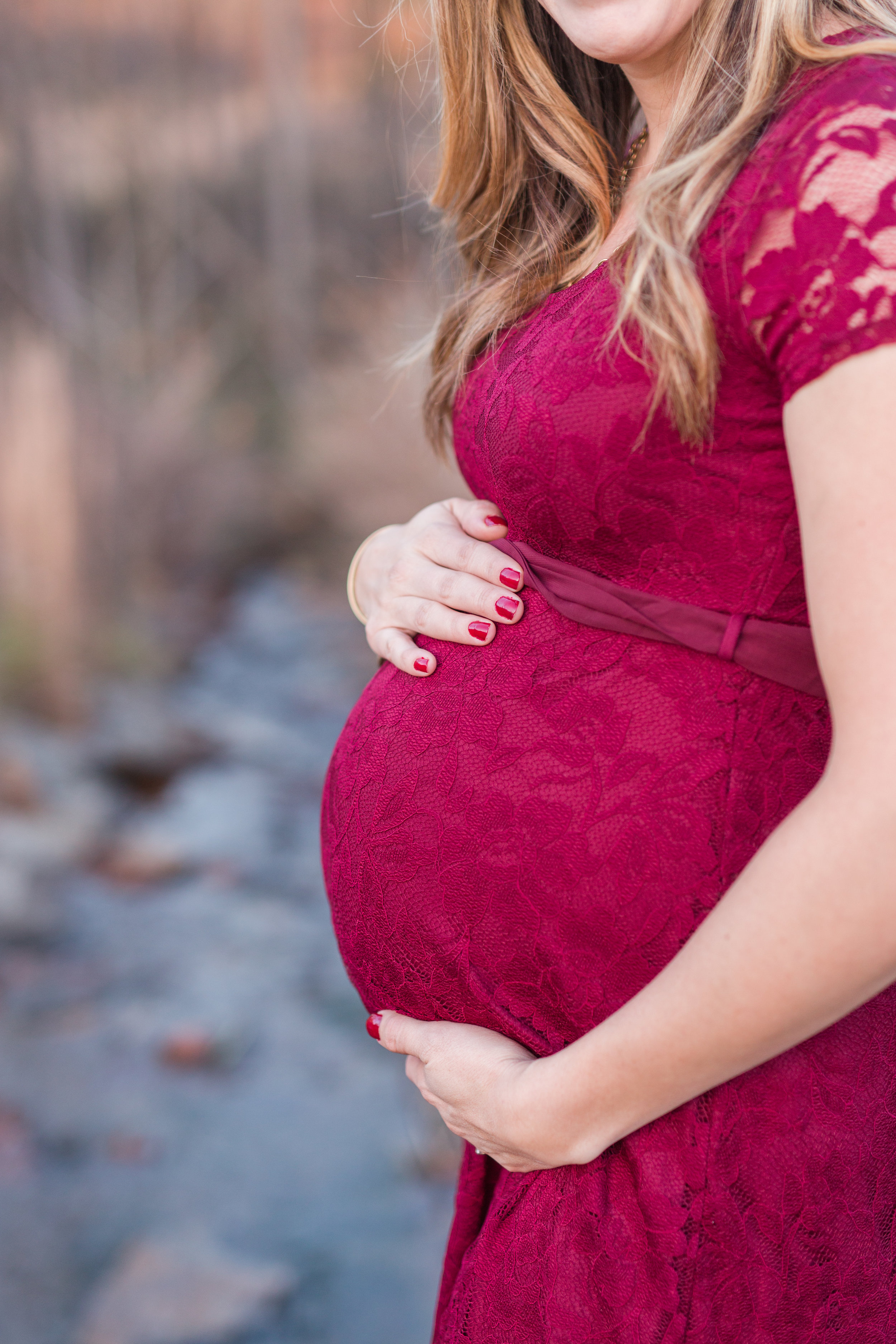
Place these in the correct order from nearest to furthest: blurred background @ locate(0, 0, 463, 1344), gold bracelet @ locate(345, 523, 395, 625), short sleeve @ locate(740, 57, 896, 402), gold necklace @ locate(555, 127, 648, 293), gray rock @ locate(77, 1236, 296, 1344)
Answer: short sleeve @ locate(740, 57, 896, 402) < gold necklace @ locate(555, 127, 648, 293) < gold bracelet @ locate(345, 523, 395, 625) < gray rock @ locate(77, 1236, 296, 1344) < blurred background @ locate(0, 0, 463, 1344)

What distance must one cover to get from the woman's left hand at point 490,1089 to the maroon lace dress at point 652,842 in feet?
0.09

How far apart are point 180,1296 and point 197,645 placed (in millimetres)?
4401

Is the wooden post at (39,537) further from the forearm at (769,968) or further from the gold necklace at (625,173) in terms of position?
the forearm at (769,968)

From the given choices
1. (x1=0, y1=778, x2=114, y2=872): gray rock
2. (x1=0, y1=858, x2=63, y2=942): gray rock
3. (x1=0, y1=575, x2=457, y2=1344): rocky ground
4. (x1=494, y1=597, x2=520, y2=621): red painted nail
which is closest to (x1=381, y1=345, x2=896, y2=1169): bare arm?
(x1=494, y1=597, x2=520, y2=621): red painted nail

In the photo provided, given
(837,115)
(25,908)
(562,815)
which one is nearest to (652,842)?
(562,815)

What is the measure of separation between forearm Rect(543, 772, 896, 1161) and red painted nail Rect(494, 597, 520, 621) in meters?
0.33

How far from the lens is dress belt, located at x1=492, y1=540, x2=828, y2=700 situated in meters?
0.80

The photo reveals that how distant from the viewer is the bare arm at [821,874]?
62 cm

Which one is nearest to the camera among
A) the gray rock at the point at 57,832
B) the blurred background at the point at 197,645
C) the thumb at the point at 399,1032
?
the thumb at the point at 399,1032

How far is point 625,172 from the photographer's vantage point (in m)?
1.13

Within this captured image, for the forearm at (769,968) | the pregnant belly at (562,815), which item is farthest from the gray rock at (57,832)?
the forearm at (769,968)

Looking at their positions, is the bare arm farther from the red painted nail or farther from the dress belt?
the red painted nail

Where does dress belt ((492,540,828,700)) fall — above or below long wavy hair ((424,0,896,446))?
below

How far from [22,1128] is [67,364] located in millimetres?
5310
